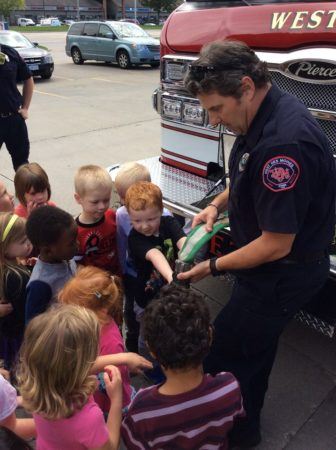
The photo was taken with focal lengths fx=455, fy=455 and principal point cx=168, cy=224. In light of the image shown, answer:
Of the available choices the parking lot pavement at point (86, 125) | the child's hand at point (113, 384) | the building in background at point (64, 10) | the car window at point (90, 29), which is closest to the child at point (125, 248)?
the child's hand at point (113, 384)

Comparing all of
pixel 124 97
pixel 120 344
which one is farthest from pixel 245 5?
pixel 124 97

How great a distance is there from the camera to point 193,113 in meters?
3.37

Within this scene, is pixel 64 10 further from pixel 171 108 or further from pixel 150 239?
pixel 150 239

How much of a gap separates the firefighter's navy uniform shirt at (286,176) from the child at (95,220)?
1065 millimetres

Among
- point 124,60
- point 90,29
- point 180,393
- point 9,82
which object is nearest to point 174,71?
point 9,82

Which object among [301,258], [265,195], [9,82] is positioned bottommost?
[301,258]

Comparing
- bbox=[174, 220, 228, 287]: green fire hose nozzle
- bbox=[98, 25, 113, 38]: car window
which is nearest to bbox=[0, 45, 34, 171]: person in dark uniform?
bbox=[174, 220, 228, 287]: green fire hose nozzle

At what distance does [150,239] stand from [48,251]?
569mm

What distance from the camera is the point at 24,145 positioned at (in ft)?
15.4

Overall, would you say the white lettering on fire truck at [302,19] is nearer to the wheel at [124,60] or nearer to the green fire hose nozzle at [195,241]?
the green fire hose nozzle at [195,241]

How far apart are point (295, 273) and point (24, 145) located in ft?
12.0

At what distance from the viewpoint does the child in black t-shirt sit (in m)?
2.37

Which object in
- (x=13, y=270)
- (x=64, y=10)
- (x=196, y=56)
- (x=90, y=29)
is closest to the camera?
(x=13, y=270)

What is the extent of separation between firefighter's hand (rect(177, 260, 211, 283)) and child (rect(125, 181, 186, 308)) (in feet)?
0.85
